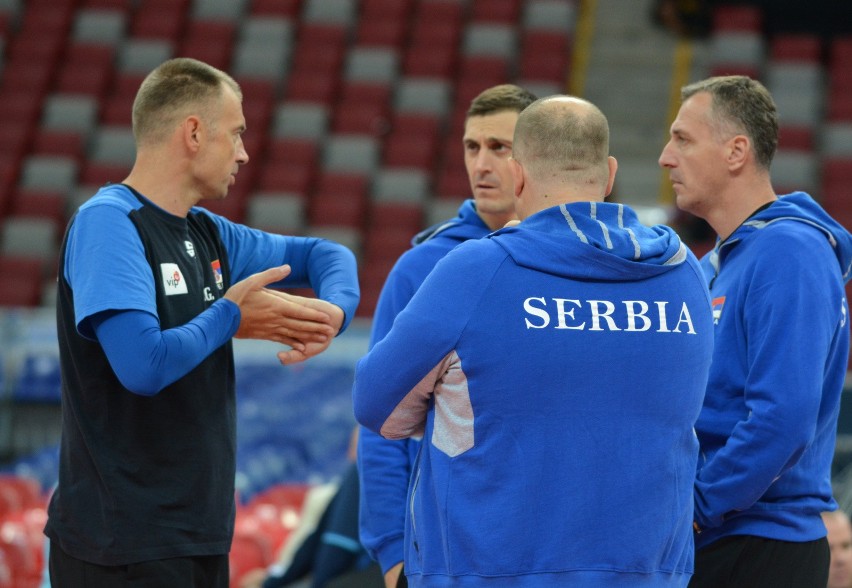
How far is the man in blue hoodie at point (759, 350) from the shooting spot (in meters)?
2.85

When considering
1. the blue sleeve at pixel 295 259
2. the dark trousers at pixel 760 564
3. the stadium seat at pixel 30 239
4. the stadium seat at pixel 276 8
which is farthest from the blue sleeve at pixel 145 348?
the stadium seat at pixel 276 8

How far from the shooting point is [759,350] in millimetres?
2902

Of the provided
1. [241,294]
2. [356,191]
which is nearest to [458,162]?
[356,191]

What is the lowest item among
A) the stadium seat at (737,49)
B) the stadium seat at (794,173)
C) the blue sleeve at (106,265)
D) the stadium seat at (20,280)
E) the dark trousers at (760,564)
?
the stadium seat at (20,280)

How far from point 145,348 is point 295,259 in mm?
834

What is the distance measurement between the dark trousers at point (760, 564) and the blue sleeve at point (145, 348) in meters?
1.46

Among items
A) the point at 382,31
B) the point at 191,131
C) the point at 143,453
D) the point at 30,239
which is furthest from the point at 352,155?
the point at 143,453

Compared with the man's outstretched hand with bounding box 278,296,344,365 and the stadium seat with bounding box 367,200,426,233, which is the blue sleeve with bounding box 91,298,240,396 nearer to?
the man's outstretched hand with bounding box 278,296,344,365

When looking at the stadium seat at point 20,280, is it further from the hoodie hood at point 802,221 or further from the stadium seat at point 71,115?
the hoodie hood at point 802,221

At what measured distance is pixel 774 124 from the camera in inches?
127

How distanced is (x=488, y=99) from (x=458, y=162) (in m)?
9.64

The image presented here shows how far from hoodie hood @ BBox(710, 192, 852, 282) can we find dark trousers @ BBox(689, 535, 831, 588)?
2.58 ft

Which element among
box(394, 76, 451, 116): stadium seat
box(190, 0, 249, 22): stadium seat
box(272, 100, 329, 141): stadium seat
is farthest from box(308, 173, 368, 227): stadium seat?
box(190, 0, 249, 22): stadium seat

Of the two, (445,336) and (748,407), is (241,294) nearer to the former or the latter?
(445,336)
